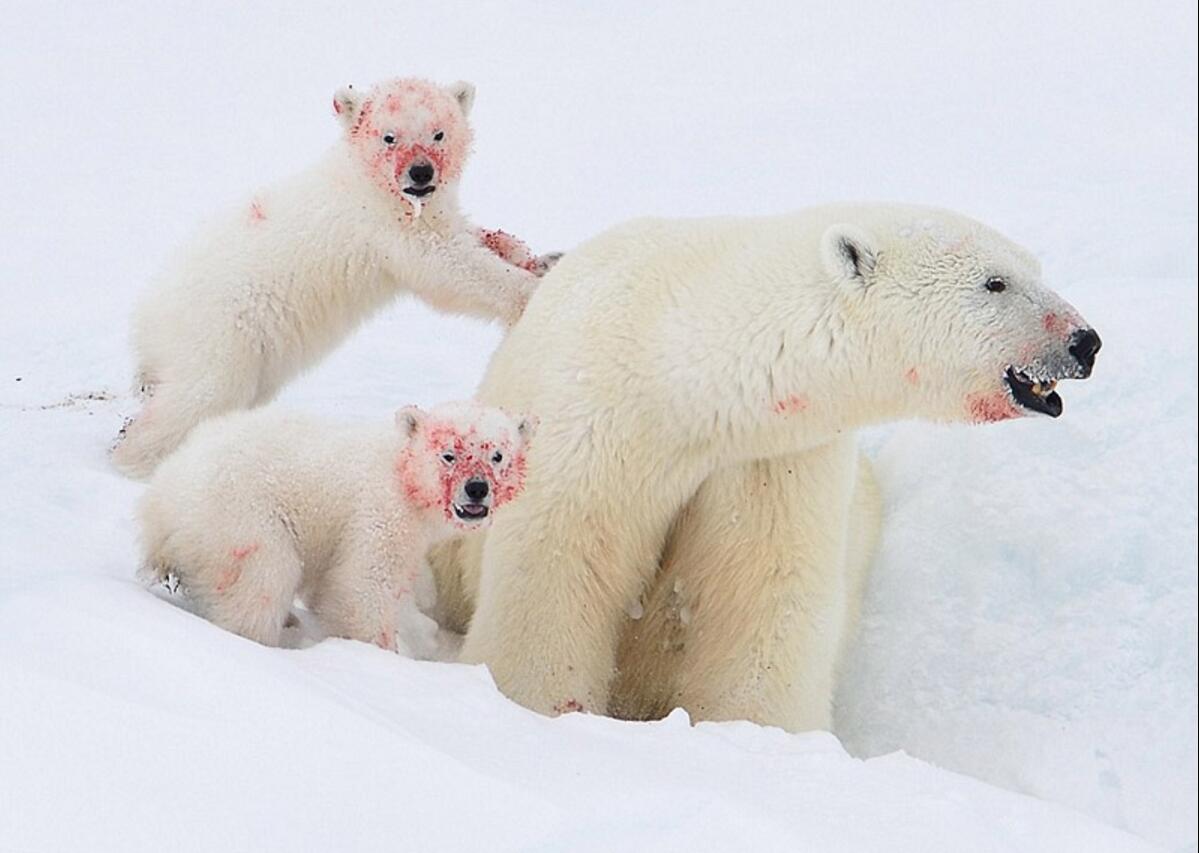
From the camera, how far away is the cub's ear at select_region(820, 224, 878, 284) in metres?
3.21

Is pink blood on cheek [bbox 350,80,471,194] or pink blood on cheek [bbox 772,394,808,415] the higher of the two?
pink blood on cheek [bbox 350,80,471,194]

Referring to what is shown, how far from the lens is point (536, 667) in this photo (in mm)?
3506

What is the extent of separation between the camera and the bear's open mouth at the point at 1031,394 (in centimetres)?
316

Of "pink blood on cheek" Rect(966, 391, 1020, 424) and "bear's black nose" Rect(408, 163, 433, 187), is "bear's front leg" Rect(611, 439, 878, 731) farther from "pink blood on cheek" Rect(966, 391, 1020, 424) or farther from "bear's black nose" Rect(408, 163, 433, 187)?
"bear's black nose" Rect(408, 163, 433, 187)

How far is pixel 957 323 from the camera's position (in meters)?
3.19

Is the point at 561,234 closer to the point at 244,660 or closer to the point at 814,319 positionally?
the point at 814,319

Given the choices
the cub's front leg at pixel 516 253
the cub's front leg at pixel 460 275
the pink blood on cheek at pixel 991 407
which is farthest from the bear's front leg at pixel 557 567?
the cub's front leg at pixel 516 253

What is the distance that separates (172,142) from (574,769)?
5.35 metres

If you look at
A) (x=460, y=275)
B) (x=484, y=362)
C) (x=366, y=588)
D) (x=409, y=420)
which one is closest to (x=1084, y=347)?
(x=409, y=420)

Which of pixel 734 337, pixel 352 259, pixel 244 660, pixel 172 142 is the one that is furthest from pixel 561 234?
pixel 244 660

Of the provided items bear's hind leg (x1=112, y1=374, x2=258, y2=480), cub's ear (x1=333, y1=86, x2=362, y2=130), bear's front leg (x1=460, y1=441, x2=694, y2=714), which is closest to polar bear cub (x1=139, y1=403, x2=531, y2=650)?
bear's front leg (x1=460, y1=441, x2=694, y2=714)

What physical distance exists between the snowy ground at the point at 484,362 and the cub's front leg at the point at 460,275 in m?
1.01

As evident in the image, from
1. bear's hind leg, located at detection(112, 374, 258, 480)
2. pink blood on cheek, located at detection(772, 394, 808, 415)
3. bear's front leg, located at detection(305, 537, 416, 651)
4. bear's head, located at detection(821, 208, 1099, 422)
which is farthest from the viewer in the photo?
bear's hind leg, located at detection(112, 374, 258, 480)

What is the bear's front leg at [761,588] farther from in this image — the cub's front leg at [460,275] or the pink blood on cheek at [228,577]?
the pink blood on cheek at [228,577]
